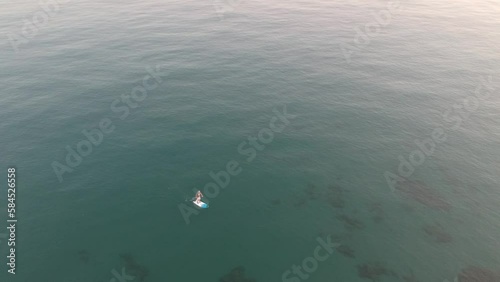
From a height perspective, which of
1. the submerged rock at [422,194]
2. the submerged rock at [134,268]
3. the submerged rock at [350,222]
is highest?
the submerged rock at [422,194]

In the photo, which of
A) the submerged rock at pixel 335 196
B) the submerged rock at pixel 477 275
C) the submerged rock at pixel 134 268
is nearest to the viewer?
the submerged rock at pixel 477 275

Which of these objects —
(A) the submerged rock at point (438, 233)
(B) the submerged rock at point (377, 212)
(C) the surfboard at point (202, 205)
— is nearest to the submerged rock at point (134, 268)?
(C) the surfboard at point (202, 205)

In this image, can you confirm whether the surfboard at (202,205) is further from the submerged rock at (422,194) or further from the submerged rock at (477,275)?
the submerged rock at (477,275)

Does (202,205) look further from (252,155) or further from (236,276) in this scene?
(252,155)

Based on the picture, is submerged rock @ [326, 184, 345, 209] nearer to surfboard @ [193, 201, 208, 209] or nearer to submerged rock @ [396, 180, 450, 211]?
submerged rock @ [396, 180, 450, 211]

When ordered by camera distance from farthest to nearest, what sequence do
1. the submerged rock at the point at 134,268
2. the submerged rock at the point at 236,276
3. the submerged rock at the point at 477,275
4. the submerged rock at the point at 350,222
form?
1. the submerged rock at the point at 350,222
2. the submerged rock at the point at 134,268
3. the submerged rock at the point at 236,276
4. the submerged rock at the point at 477,275

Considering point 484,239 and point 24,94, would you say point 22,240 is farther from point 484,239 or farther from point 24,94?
point 484,239
